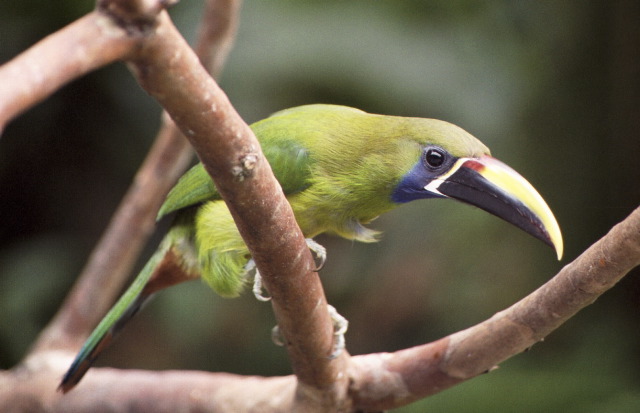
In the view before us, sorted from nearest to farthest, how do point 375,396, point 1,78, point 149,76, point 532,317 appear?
1. point 1,78
2. point 149,76
3. point 532,317
4. point 375,396

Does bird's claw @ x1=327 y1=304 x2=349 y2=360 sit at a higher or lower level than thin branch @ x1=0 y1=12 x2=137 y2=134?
lower

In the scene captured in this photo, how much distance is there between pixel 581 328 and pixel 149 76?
9.20 ft

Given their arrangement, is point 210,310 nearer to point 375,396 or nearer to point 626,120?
point 375,396

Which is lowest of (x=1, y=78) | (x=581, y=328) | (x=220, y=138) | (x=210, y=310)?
(x=581, y=328)

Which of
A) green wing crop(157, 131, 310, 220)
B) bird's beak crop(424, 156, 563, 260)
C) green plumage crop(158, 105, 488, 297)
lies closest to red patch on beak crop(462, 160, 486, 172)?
bird's beak crop(424, 156, 563, 260)

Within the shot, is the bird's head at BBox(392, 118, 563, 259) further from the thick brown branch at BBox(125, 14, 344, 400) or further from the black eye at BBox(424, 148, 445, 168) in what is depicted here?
the thick brown branch at BBox(125, 14, 344, 400)

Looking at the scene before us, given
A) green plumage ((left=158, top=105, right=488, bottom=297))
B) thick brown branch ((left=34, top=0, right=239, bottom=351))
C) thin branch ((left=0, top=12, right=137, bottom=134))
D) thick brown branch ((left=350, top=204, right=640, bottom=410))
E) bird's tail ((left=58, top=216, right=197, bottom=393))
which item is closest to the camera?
thin branch ((left=0, top=12, right=137, bottom=134))

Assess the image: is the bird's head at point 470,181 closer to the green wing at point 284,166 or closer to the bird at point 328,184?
the bird at point 328,184

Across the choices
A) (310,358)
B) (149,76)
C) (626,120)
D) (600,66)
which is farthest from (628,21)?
(149,76)

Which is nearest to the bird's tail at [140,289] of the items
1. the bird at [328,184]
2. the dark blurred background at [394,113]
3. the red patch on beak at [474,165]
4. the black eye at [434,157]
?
the bird at [328,184]

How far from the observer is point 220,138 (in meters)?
1.20

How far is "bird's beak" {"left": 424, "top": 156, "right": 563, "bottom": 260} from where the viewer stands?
1660 mm

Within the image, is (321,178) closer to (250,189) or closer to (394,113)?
(250,189)

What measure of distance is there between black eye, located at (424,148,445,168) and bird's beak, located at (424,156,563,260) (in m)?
0.04
